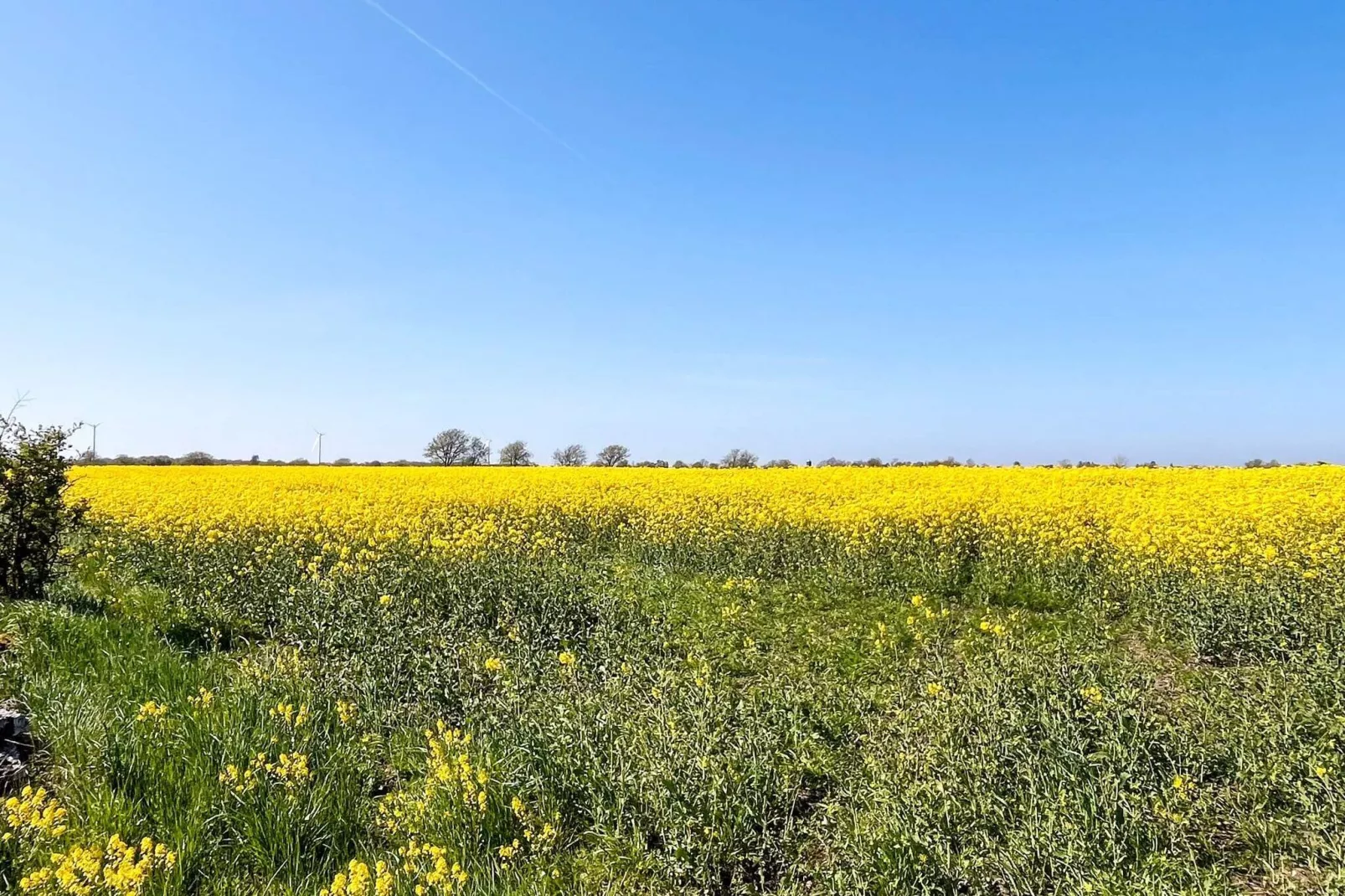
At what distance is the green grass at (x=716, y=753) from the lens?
138 inches

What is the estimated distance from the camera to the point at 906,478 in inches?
758

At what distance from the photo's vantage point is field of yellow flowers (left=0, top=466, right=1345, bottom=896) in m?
3.55

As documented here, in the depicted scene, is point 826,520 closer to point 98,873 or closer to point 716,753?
point 716,753

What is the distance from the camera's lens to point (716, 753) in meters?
4.32

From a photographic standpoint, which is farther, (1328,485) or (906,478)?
(906,478)

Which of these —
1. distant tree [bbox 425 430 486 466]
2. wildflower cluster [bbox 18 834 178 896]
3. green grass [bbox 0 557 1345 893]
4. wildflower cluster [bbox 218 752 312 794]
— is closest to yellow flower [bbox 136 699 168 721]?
green grass [bbox 0 557 1345 893]

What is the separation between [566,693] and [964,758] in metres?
2.66

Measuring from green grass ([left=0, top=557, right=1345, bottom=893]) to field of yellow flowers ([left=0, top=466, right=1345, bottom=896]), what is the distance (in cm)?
2

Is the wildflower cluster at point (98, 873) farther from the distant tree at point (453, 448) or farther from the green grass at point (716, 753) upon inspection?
the distant tree at point (453, 448)

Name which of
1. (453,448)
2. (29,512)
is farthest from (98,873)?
(453,448)

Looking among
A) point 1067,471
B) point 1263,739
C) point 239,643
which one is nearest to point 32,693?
point 239,643

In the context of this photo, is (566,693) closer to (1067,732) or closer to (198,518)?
(1067,732)

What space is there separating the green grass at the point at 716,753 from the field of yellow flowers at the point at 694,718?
0.02 meters

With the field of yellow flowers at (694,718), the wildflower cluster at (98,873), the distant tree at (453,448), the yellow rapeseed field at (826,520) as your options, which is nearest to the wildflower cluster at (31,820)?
the field of yellow flowers at (694,718)
